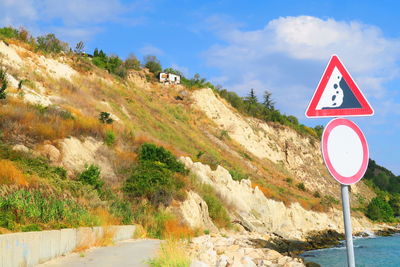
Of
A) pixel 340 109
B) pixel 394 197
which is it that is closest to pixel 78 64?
pixel 340 109

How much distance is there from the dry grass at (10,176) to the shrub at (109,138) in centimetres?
1273

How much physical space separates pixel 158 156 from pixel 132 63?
154ft

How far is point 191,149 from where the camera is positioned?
152ft

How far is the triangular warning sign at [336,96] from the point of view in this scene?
487 cm

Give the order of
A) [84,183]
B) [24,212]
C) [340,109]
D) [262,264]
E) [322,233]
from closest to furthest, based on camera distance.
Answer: [340,109], [24,212], [262,264], [84,183], [322,233]

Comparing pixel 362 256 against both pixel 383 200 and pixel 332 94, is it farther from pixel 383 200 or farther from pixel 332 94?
pixel 383 200

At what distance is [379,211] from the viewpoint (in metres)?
69.6

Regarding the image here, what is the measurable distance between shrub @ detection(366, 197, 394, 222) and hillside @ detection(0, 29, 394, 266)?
4.04 m

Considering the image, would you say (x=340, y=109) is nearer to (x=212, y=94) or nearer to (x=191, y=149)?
(x=191, y=149)

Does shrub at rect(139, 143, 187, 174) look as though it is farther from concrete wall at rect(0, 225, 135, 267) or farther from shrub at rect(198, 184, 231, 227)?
concrete wall at rect(0, 225, 135, 267)

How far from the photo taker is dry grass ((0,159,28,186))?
43.2 ft

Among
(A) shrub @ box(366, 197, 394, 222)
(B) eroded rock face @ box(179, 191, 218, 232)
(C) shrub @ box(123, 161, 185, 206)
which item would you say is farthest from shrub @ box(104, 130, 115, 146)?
(A) shrub @ box(366, 197, 394, 222)

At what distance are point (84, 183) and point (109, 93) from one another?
27.7 m

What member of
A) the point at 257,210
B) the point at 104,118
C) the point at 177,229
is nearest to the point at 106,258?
the point at 177,229
